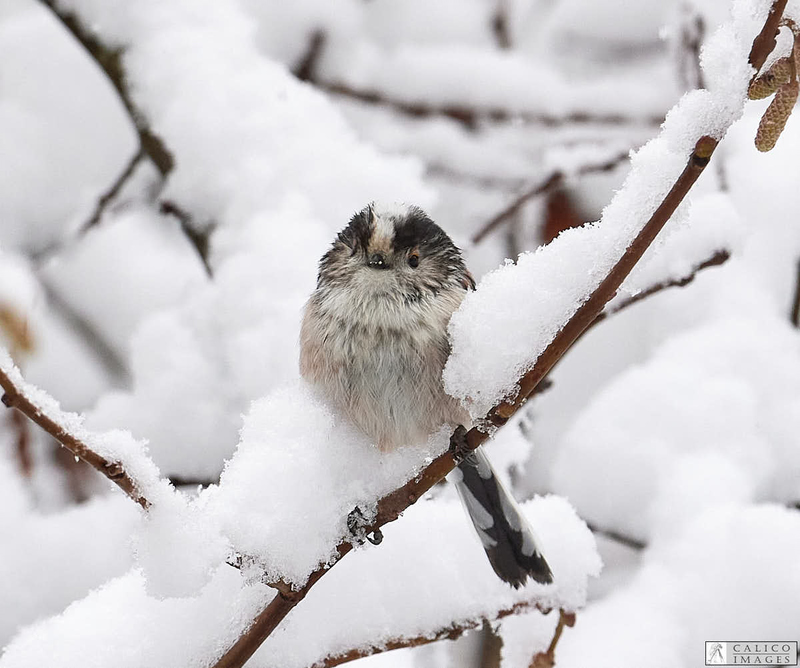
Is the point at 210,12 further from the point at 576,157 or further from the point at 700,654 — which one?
the point at 700,654

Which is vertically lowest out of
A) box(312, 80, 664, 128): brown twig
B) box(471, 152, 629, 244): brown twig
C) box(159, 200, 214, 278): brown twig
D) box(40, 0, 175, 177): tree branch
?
box(159, 200, 214, 278): brown twig

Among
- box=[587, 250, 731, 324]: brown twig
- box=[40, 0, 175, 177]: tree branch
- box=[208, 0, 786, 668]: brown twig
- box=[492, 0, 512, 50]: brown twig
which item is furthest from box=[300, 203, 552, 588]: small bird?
box=[492, 0, 512, 50]: brown twig

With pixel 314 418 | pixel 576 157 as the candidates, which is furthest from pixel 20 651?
pixel 576 157

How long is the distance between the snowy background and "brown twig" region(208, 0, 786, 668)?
0.13ft

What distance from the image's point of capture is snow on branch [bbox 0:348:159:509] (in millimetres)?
984

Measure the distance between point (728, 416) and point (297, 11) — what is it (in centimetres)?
218

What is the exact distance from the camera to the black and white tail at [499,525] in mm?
1760

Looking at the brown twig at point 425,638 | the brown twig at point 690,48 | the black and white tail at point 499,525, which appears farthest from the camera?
the brown twig at point 690,48

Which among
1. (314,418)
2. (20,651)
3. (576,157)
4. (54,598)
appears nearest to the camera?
(20,651)

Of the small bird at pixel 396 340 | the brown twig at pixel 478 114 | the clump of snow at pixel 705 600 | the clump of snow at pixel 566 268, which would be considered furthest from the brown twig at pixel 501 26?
the clump of snow at pixel 566 268

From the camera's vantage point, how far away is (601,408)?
269 cm

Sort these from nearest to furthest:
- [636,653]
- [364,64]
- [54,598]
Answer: [636,653], [54,598], [364,64]

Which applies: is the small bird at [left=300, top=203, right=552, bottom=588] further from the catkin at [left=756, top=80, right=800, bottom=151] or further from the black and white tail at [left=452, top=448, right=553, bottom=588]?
the catkin at [left=756, top=80, right=800, bottom=151]

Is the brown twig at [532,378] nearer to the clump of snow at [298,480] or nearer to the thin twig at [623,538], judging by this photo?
the clump of snow at [298,480]
